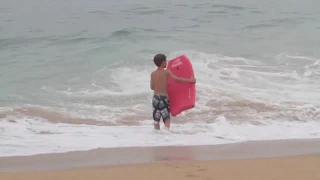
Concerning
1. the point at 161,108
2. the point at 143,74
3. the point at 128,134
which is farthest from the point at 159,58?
the point at 143,74

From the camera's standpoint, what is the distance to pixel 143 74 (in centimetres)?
1205

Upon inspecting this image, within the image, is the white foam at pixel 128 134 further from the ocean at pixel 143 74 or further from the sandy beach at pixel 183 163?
the sandy beach at pixel 183 163

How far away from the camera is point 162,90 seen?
777cm

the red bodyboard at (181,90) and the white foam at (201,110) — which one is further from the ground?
the red bodyboard at (181,90)

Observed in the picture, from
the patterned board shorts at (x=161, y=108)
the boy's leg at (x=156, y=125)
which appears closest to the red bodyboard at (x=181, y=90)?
the patterned board shorts at (x=161, y=108)

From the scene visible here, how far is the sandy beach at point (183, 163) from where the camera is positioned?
4984 millimetres

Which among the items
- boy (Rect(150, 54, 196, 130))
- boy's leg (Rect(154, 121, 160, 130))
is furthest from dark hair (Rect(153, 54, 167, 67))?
boy's leg (Rect(154, 121, 160, 130))

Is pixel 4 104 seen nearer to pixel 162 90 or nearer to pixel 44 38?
pixel 162 90

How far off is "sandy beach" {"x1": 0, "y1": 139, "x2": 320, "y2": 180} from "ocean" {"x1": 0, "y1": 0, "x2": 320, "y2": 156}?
38 cm

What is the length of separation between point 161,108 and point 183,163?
85.6 inches

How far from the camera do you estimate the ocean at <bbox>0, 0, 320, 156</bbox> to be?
7.70 meters

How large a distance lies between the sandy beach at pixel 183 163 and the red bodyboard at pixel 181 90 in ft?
3.19

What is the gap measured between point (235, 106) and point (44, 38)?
10239mm

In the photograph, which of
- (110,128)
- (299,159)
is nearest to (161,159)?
(299,159)
